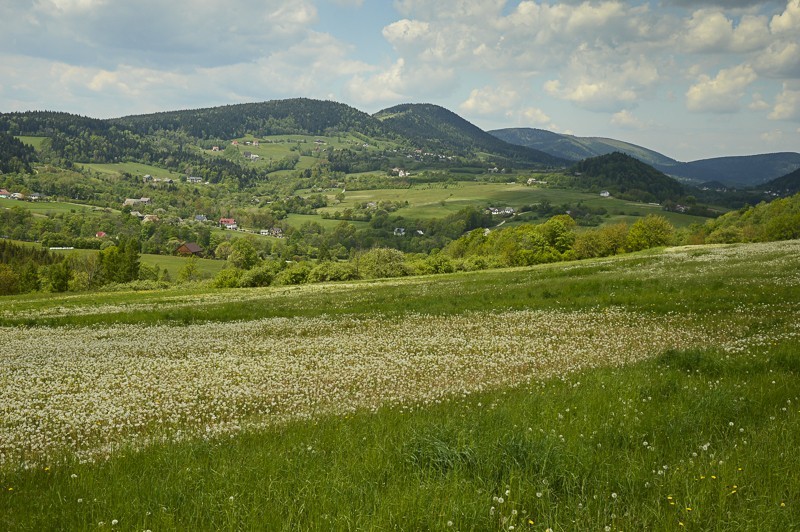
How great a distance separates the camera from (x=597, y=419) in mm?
8062

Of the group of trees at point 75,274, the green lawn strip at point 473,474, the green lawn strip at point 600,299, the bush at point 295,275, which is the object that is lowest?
the group of trees at point 75,274

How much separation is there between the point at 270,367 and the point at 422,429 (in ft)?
26.8

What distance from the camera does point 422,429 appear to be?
7707mm

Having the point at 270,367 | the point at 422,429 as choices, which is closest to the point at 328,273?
the point at 270,367

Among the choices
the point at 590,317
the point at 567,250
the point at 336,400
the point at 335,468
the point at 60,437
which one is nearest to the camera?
the point at 335,468

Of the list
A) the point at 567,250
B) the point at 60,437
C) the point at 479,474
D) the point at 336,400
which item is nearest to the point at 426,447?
the point at 479,474

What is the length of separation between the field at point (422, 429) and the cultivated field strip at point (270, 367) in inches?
3.4

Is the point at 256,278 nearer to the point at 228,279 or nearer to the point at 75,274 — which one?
the point at 228,279

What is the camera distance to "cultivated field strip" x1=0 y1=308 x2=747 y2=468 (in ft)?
31.9

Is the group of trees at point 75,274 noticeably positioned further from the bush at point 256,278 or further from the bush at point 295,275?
the bush at point 295,275

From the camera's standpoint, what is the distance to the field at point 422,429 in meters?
5.38

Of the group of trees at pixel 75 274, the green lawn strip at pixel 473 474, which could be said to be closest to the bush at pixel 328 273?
the group of trees at pixel 75 274

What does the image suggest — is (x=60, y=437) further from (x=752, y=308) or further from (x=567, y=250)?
(x=567, y=250)

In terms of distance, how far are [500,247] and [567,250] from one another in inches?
760
